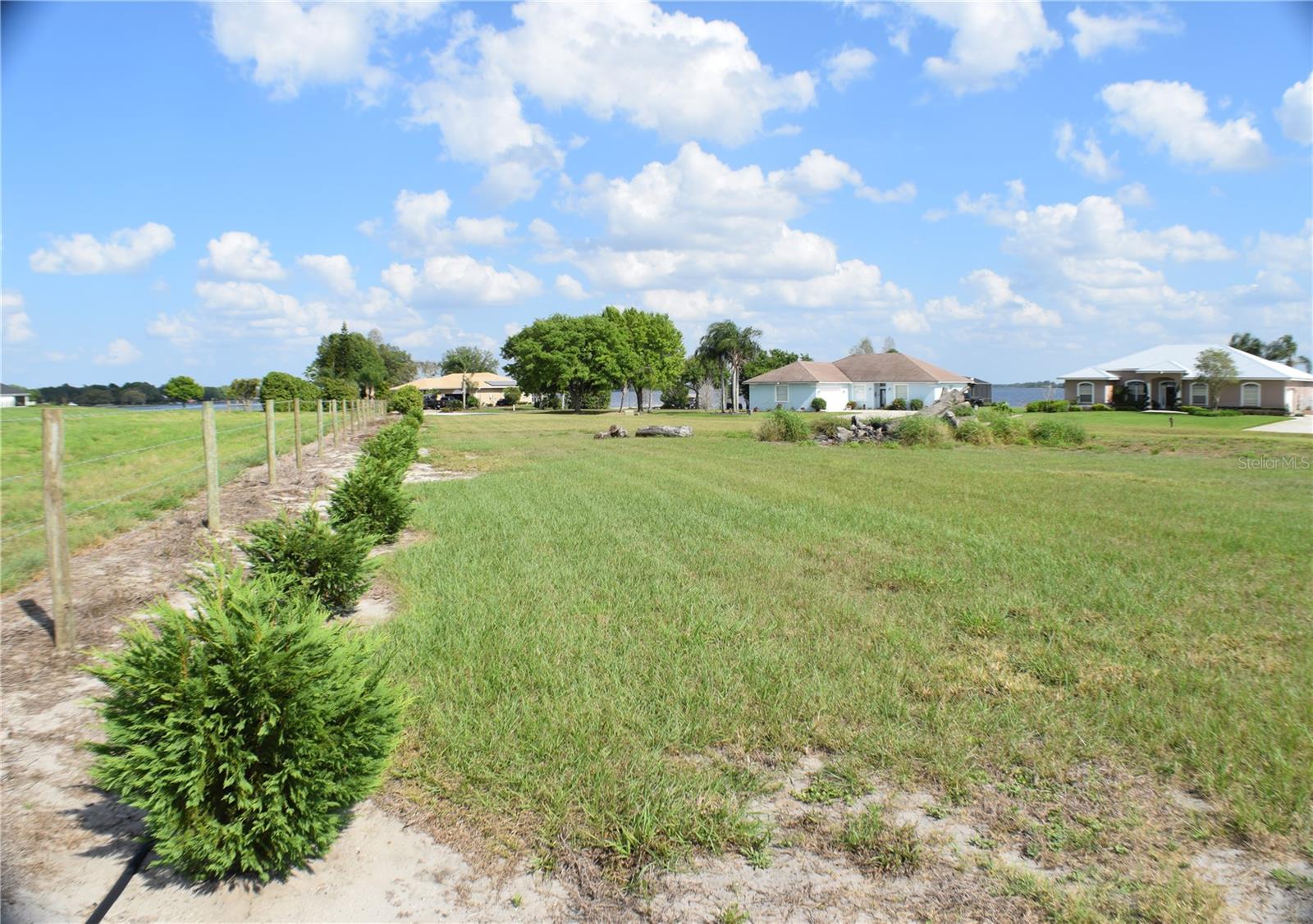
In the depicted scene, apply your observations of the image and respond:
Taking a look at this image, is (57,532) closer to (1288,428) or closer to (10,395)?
(10,395)

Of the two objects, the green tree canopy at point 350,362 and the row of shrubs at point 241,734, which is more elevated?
the green tree canopy at point 350,362

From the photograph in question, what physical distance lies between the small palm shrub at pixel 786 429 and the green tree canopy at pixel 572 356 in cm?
4293

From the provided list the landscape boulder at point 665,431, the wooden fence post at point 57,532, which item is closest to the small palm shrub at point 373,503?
the wooden fence post at point 57,532

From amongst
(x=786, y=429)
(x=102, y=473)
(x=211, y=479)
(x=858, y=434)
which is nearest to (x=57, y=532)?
(x=211, y=479)

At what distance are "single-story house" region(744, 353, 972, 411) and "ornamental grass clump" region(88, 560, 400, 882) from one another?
6522 centimetres

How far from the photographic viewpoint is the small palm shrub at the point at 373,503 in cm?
909

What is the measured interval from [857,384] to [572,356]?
80.6ft

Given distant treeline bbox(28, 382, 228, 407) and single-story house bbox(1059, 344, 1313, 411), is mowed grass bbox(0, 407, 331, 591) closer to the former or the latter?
distant treeline bbox(28, 382, 228, 407)

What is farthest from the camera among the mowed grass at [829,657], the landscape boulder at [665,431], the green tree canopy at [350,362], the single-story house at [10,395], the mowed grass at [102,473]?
the green tree canopy at [350,362]

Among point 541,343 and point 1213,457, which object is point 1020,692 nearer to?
point 1213,457

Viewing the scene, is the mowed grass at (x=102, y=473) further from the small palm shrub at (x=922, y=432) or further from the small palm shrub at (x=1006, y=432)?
the small palm shrub at (x=1006, y=432)

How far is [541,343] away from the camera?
238 feet

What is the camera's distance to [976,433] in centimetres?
2811

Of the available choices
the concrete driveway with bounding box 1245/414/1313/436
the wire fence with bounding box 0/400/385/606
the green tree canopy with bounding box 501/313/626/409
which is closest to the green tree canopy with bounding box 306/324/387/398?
the green tree canopy with bounding box 501/313/626/409
